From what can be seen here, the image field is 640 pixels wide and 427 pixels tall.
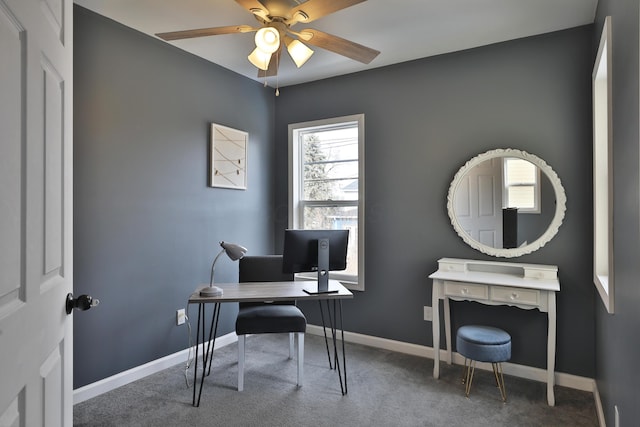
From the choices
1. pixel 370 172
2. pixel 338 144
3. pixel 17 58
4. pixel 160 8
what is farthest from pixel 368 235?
pixel 17 58

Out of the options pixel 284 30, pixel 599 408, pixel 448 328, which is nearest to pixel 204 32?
pixel 284 30

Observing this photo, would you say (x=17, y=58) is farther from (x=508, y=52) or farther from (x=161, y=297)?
(x=508, y=52)

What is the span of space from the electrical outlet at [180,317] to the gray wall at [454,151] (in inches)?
50.2

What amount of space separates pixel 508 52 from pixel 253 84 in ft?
7.56

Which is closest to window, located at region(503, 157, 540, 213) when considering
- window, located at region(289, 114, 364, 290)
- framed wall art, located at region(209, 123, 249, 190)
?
window, located at region(289, 114, 364, 290)

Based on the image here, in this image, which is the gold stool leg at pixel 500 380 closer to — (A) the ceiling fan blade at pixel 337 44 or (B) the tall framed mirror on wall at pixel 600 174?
(B) the tall framed mirror on wall at pixel 600 174

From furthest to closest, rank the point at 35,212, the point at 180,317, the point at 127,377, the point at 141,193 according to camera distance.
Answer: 1. the point at 180,317
2. the point at 141,193
3. the point at 127,377
4. the point at 35,212

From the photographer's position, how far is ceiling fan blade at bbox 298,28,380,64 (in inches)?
86.0

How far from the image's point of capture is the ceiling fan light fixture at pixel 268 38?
6.78 feet

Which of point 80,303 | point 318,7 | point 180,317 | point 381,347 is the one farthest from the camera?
point 381,347

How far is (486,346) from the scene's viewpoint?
8.47ft

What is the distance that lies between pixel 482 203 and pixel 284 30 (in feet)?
6.49

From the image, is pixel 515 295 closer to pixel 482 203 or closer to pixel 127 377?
pixel 482 203

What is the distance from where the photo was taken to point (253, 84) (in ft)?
13.0
